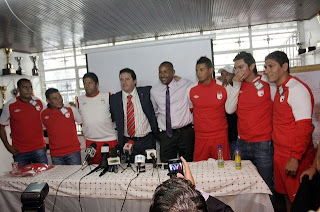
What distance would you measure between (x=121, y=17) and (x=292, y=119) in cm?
301

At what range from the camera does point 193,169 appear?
225 centimetres

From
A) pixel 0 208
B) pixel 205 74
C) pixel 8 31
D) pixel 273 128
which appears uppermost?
pixel 8 31

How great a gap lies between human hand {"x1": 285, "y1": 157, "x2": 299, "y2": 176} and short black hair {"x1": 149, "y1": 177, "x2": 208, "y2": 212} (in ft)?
5.80

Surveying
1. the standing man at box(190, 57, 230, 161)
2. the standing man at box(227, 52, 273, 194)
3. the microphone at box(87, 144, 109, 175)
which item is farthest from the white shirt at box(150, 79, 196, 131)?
the microphone at box(87, 144, 109, 175)

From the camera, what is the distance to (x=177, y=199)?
0.71 meters

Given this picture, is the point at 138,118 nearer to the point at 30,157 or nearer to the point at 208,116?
the point at 208,116

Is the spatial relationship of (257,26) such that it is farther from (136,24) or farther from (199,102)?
(199,102)

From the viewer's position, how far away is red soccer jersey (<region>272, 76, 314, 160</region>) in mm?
2127

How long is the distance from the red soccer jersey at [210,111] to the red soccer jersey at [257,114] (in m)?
0.25

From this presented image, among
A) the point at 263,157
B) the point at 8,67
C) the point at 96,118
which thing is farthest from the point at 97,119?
the point at 8,67

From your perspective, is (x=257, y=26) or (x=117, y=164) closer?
(x=117, y=164)

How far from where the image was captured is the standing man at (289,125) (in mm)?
2139

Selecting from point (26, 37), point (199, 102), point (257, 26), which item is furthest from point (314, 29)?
A: point (26, 37)

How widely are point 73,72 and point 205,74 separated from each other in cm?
531
